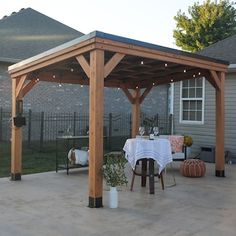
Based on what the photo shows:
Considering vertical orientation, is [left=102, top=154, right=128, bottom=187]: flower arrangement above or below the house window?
below

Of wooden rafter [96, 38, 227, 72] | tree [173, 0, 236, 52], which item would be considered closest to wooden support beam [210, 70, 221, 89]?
wooden rafter [96, 38, 227, 72]

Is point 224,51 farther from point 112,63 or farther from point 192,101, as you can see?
point 112,63

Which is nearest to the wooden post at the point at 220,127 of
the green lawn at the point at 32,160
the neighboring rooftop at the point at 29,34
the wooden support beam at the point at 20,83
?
the green lawn at the point at 32,160

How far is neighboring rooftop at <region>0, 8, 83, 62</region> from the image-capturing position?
14070mm

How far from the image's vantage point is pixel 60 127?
14898 mm

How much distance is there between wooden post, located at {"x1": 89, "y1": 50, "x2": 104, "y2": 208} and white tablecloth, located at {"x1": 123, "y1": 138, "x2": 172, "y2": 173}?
1165mm

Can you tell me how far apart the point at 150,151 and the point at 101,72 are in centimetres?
183

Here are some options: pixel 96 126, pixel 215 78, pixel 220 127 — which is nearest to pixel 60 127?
pixel 220 127

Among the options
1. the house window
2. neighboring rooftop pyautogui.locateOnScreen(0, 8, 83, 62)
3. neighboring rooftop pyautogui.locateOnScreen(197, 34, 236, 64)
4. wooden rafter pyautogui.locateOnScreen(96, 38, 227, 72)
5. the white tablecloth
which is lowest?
the white tablecloth

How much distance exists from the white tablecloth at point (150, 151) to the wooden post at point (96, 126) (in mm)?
1165

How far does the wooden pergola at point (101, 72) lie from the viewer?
588 cm

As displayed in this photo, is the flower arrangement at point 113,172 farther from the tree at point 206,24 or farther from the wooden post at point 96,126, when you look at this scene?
the tree at point 206,24

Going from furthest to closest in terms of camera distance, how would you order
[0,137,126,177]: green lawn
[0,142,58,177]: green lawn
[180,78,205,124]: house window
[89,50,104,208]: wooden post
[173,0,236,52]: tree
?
[173,0,236,52]: tree < [180,78,205,124]: house window < [0,137,126,177]: green lawn < [0,142,58,177]: green lawn < [89,50,104,208]: wooden post

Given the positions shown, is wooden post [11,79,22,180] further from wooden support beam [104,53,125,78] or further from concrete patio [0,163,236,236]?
wooden support beam [104,53,125,78]
